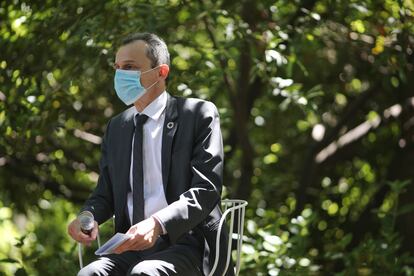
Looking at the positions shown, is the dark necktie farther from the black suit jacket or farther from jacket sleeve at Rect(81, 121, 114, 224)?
jacket sleeve at Rect(81, 121, 114, 224)

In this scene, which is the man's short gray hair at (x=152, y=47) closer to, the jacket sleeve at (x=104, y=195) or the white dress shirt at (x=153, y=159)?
the white dress shirt at (x=153, y=159)

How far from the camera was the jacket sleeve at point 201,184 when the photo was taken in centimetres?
338

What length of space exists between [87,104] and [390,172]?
229 cm

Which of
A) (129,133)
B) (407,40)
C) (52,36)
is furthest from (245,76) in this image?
(129,133)

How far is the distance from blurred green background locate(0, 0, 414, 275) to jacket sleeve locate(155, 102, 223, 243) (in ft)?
5.00

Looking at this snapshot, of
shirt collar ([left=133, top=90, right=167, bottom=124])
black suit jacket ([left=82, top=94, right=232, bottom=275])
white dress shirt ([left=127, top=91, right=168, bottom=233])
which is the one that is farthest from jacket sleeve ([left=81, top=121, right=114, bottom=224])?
shirt collar ([left=133, top=90, right=167, bottom=124])

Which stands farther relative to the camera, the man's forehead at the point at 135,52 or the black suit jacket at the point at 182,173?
the man's forehead at the point at 135,52

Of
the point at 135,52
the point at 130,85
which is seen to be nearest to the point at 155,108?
the point at 130,85

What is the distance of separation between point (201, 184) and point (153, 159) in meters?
0.27

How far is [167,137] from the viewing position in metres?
3.64

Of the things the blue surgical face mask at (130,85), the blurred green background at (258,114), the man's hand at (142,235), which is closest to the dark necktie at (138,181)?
the blue surgical face mask at (130,85)

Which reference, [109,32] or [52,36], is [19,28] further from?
[109,32]

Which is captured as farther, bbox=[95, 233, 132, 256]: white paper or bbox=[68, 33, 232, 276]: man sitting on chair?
bbox=[68, 33, 232, 276]: man sitting on chair

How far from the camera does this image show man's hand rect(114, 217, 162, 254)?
10.6 feet
